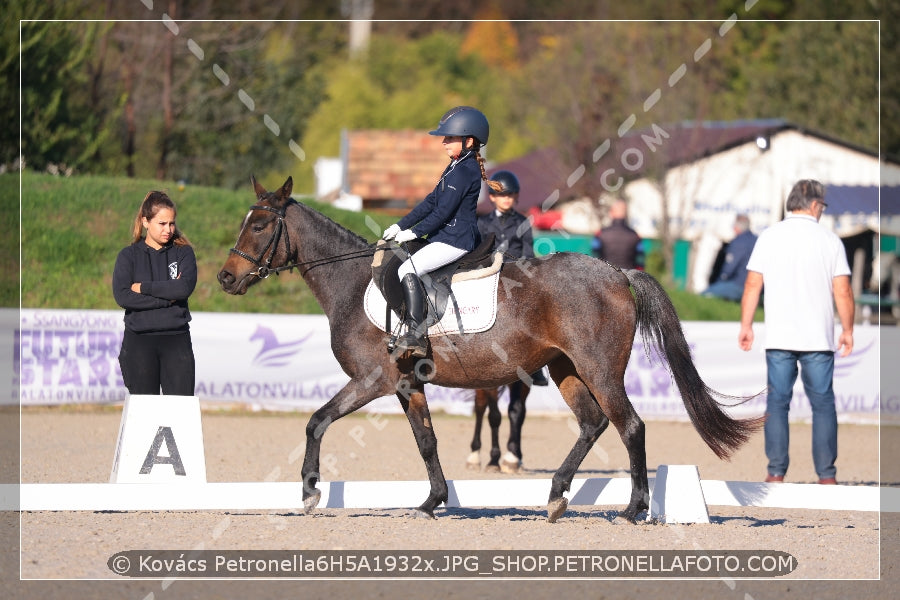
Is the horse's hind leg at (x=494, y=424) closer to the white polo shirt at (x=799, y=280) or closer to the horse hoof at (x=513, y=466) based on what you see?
the horse hoof at (x=513, y=466)

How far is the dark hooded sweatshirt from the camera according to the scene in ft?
26.6

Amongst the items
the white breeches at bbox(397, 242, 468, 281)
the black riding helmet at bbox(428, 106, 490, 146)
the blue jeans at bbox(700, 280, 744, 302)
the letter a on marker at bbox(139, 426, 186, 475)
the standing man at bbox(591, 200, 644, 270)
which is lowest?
the letter a on marker at bbox(139, 426, 186, 475)

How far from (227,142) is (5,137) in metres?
9.63

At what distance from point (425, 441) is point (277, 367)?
794 cm

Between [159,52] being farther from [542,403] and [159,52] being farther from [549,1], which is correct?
[549,1]

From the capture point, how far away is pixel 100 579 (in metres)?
5.87

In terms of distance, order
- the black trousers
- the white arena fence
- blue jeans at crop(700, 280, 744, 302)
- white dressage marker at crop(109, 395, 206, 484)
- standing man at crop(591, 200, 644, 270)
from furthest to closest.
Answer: blue jeans at crop(700, 280, 744, 302) < the white arena fence < standing man at crop(591, 200, 644, 270) < the black trousers < white dressage marker at crop(109, 395, 206, 484)

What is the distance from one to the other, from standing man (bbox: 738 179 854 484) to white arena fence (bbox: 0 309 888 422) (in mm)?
5292

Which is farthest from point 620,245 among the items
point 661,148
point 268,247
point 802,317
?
point 661,148

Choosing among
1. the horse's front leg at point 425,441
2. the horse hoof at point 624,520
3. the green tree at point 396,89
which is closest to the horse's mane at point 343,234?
the horse's front leg at point 425,441


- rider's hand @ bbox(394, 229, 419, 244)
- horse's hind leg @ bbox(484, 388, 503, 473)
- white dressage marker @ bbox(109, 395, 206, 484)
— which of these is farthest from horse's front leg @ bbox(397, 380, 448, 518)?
horse's hind leg @ bbox(484, 388, 503, 473)

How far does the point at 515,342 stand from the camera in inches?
321

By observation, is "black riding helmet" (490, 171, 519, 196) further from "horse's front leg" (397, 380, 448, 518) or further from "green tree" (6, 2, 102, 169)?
"green tree" (6, 2, 102, 169)
